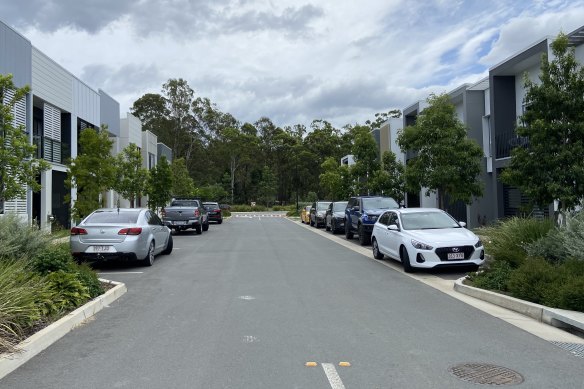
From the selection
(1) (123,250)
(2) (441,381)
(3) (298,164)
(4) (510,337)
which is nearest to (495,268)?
Result: (4) (510,337)

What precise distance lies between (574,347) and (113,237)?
32.1 feet

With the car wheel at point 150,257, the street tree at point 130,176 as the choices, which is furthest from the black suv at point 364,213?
the street tree at point 130,176

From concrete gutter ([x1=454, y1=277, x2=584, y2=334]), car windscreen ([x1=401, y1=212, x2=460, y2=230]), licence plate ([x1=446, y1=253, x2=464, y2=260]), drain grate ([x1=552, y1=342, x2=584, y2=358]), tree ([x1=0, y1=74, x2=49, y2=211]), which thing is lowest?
drain grate ([x1=552, y1=342, x2=584, y2=358])

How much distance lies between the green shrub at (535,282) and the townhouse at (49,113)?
1475 cm

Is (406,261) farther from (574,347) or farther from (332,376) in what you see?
(332,376)

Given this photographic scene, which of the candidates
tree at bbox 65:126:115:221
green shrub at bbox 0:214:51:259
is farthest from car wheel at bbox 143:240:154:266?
tree at bbox 65:126:115:221

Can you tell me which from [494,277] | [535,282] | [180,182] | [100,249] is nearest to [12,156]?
[100,249]

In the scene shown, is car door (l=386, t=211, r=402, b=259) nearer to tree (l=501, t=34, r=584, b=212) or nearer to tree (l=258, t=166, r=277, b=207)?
tree (l=501, t=34, r=584, b=212)

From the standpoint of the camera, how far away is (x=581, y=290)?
7059mm

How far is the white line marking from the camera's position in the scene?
15.1ft

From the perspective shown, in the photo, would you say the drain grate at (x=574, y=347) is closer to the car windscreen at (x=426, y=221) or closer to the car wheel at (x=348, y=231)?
the car windscreen at (x=426, y=221)

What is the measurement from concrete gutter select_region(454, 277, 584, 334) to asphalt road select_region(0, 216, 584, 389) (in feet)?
1.94

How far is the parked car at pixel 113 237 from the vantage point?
12.2 meters

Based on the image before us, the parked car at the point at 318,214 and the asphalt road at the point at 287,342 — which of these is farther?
the parked car at the point at 318,214
